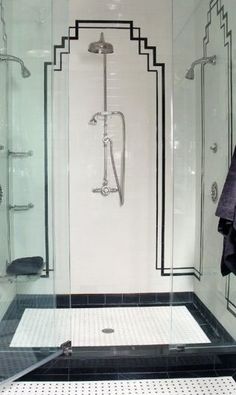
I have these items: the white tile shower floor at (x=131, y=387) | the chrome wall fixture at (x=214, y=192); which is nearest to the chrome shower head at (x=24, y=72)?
the chrome wall fixture at (x=214, y=192)

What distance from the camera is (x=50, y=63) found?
265 cm

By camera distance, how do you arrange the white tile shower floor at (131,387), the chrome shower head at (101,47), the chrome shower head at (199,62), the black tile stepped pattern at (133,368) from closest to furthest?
1. the white tile shower floor at (131,387)
2. the black tile stepped pattern at (133,368)
3. the chrome shower head at (199,62)
4. the chrome shower head at (101,47)

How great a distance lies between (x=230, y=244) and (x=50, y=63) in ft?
5.69

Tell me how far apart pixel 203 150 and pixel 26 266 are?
55.7 inches

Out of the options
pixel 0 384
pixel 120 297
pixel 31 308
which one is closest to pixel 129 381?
pixel 0 384

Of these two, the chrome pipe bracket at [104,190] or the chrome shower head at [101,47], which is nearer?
the chrome shower head at [101,47]

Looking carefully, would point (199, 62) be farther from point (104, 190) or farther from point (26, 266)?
point (26, 266)

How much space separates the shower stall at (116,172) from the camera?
2307 mm

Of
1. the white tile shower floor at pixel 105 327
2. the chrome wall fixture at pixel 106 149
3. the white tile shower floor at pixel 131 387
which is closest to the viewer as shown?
the white tile shower floor at pixel 131 387

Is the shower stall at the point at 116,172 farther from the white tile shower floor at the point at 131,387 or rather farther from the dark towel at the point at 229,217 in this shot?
the dark towel at the point at 229,217

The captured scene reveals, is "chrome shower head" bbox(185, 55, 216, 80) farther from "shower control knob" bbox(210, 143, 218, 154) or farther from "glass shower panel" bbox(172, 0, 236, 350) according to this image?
"shower control knob" bbox(210, 143, 218, 154)

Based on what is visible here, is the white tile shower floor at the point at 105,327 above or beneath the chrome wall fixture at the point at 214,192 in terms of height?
beneath

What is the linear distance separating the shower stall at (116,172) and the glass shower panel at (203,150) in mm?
10

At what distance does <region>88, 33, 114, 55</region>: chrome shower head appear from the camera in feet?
8.70
